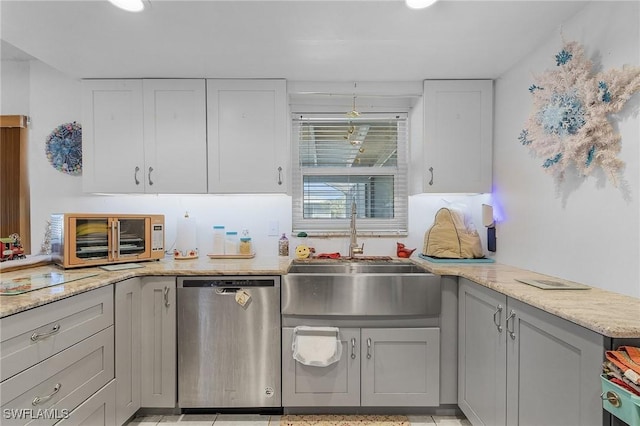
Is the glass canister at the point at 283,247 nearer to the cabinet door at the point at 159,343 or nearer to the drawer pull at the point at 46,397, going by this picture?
the cabinet door at the point at 159,343

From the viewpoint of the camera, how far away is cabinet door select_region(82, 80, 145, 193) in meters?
2.30

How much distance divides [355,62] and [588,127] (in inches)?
51.6

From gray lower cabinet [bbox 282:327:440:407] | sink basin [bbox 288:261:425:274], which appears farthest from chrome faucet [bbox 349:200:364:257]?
gray lower cabinet [bbox 282:327:440:407]

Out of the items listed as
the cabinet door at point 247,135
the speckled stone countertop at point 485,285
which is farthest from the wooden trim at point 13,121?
the cabinet door at point 247,135

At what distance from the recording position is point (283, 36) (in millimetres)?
1765

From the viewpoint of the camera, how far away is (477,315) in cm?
171

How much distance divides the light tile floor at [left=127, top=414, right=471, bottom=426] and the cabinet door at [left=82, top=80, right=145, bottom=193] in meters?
1.53

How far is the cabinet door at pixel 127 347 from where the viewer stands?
1732 mm

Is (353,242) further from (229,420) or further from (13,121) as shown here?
(13,121)

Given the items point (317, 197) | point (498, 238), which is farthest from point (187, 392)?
point (498, 238)

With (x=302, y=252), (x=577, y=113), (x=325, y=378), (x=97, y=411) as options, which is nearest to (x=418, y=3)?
(x=577, y=113)

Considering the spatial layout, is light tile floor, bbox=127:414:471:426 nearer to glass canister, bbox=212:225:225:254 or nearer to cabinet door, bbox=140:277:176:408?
cabinet door, bbox=140:277:176:408

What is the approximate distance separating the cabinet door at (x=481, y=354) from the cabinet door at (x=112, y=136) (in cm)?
234
